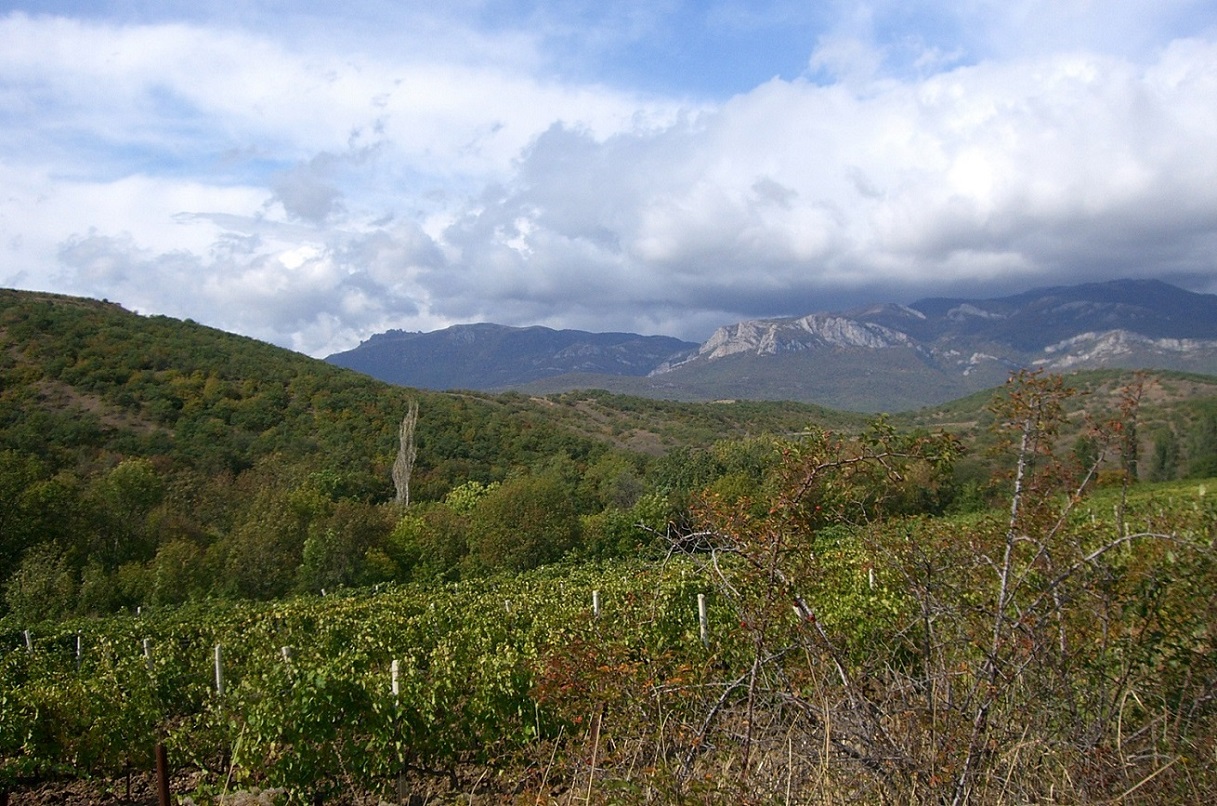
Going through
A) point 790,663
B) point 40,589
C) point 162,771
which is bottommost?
point 40,589

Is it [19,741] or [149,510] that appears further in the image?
[149,510]

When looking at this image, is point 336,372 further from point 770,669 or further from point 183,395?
point 770,669

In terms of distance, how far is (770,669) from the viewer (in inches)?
157

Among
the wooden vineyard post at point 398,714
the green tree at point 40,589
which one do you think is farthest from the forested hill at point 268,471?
the wooden vineyard post at point 398,714

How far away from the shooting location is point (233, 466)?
44.9 metres

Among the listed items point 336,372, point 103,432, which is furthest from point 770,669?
point 336,372

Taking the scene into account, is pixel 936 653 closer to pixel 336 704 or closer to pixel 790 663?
pixel 790 663

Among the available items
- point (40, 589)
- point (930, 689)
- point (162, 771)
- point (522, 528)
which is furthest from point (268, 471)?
point (930, 689)

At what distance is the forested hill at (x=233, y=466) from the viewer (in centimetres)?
3019

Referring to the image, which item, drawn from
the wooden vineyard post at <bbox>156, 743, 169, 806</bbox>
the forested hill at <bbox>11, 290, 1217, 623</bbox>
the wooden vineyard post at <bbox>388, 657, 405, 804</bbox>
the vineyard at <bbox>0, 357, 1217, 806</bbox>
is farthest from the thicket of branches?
the wooden vineyard post at <bbox>388, 657, 405, 804</bbox>

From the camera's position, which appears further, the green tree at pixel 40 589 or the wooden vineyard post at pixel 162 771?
the green tree at pixel 40 589

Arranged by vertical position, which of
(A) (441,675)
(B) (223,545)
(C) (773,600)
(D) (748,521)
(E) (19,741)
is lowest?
(B) (223,545)

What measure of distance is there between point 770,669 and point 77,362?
57.3 meters

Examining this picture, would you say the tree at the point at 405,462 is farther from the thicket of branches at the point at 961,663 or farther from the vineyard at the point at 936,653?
the thicket of branches at the point at 961,663
